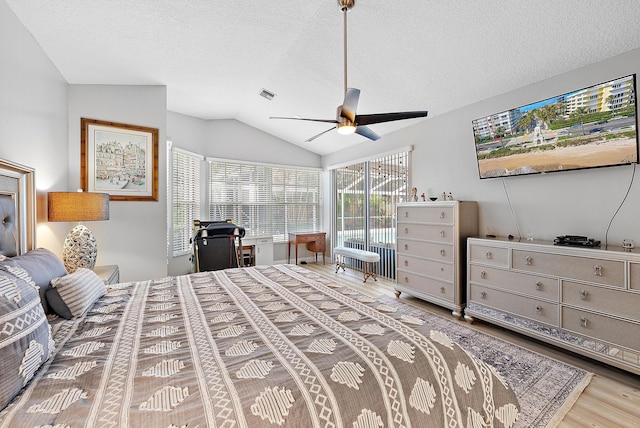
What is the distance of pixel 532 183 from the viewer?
2943mm


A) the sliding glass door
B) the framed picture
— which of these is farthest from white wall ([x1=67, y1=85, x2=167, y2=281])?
the sliding glass door

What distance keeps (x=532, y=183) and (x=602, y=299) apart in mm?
1260

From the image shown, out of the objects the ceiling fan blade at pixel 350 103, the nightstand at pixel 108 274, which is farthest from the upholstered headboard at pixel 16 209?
the ceiling fan blade at pixel 350 103

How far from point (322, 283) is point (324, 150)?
4529 mm

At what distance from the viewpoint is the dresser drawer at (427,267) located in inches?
130

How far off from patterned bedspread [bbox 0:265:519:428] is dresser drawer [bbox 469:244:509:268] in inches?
73.2

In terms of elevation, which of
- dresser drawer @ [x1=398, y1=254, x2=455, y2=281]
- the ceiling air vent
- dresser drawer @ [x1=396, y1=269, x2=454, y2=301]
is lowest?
dresser drawer @ [x1=396, y1=269, x2=454, y2=301]

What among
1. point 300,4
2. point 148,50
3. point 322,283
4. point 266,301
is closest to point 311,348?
point 266,301

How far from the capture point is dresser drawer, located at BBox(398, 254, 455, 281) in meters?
3.31

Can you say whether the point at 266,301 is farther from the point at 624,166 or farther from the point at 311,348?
the point at 624,166

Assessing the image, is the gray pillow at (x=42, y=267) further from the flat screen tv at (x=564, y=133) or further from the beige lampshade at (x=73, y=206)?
the flat screen tv at (x=564, y=133)

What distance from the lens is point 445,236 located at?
131 inches

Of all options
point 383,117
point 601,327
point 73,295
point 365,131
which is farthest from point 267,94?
point 601,327

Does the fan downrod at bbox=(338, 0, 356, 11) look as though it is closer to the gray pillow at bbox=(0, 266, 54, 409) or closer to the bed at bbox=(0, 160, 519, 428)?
the bed at bbox=(0, 160, 519, 428)
